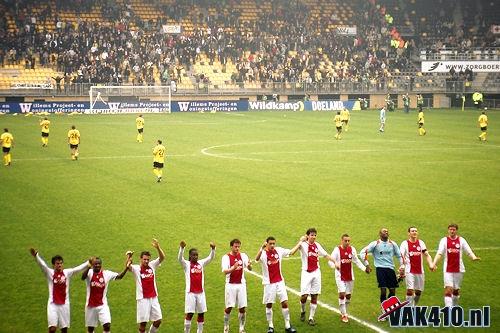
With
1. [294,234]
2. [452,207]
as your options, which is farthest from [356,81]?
[294,234]

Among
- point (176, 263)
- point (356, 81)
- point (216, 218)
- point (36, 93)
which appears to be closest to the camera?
point (176, 263)

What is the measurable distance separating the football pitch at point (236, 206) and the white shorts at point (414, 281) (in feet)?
2.87

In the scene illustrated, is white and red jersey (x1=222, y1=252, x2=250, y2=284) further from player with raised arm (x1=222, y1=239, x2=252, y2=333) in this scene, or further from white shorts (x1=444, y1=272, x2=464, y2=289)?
white shorts (x1=444, y1=272, x2=464, y2=289)

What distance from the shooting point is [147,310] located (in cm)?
1239

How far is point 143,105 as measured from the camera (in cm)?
6538

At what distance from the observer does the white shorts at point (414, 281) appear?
14019 mm

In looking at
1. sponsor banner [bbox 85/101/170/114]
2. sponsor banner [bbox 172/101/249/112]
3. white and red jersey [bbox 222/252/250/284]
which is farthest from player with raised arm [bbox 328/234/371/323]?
sponsor banner [bbox 172/101/249/112]

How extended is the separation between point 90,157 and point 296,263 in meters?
20.6

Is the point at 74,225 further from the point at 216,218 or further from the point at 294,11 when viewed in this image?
the point at 294,11

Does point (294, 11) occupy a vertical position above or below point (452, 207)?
above

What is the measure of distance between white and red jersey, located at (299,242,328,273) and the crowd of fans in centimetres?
5388

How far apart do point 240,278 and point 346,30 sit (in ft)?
229

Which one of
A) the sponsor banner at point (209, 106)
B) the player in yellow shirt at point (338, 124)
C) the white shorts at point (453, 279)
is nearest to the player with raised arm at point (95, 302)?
the white shorts at point (453, 279)

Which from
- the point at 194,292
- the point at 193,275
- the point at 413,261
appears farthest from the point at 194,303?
the point at 413,261
